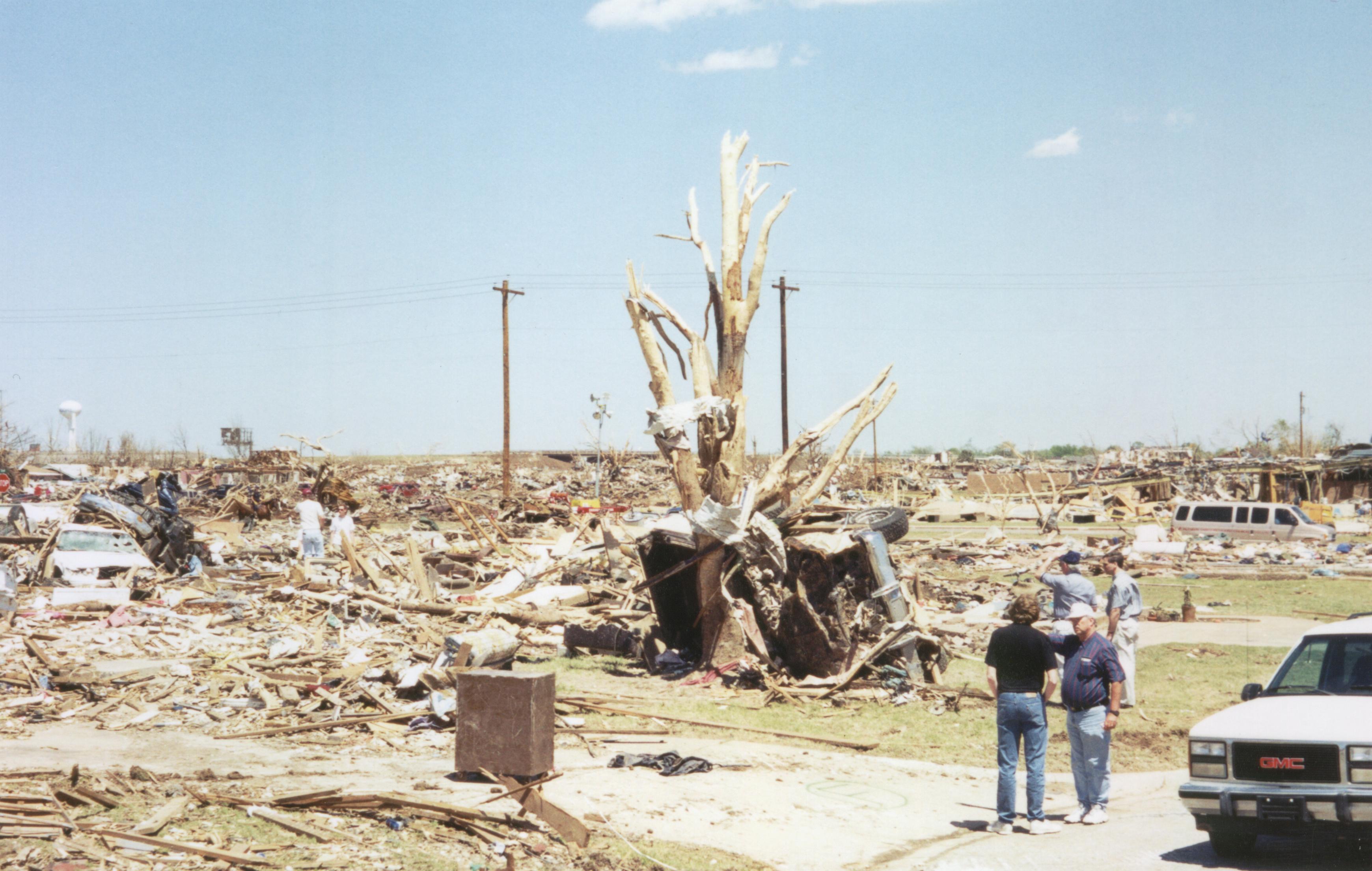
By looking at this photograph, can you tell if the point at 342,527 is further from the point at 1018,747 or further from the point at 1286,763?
the point at 1286,763

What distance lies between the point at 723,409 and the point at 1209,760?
26.1 ft

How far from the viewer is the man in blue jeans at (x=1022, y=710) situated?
7891 mm

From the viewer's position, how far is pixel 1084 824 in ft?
26.7

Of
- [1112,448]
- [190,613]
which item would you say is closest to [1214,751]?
[190,613]

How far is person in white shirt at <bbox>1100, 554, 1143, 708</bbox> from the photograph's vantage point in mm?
11516

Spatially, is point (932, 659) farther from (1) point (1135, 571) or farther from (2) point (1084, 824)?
(1) point (1135, 571)

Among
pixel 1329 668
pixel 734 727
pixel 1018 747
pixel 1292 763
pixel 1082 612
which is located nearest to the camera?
pixel 1292 763

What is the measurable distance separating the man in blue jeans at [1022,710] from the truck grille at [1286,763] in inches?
50.7

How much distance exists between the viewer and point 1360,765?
21.3ft

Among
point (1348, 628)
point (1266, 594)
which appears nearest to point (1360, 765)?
point (1348, 628)

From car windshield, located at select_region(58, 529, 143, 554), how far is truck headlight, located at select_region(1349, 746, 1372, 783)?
20592 mm

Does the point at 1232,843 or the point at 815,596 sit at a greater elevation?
the point at 815,596

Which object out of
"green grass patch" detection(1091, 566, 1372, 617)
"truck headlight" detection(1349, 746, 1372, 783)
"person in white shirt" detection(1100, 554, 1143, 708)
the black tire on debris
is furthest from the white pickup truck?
"green grass patch" detection(1091, 566, 1372, 617)

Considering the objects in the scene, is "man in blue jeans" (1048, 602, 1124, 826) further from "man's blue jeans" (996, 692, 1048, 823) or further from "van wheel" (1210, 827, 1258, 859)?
"van wheel" (1210, 827, 1258, 859)
